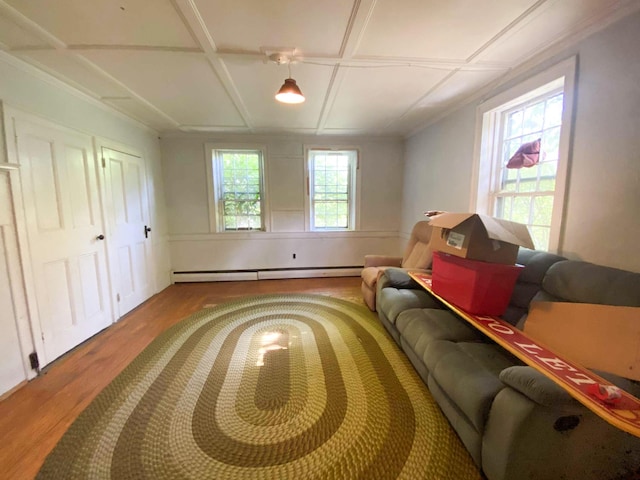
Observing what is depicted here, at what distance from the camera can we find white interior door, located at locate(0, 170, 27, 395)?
175cm

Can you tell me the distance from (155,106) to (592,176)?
12.5 ft

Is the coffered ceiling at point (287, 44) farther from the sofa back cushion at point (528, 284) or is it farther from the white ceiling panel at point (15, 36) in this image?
the sofa back cushion at point (528, 284)

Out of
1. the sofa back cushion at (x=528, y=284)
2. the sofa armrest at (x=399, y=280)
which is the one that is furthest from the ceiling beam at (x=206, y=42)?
the sofa back cushion at (x=528, y=284)

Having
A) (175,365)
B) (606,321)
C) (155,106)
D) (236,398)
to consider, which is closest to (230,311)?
(175,365)

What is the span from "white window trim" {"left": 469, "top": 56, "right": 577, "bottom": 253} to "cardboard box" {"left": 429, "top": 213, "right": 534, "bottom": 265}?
55 cm

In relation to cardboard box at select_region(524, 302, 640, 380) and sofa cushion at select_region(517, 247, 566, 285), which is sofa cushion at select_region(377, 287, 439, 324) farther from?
cardboard box at select_region(524, 302, 640, 380)

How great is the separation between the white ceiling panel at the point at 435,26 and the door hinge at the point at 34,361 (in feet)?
10.6

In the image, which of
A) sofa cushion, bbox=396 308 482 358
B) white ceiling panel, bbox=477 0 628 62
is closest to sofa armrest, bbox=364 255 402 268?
sofa cushion, bbox=396 308 482 358

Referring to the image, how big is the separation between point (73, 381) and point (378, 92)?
3.43 metres

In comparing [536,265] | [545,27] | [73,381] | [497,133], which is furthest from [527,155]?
[73,381]

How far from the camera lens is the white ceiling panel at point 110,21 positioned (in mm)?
1369

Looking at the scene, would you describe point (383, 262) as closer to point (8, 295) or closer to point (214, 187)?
point (214, 187)

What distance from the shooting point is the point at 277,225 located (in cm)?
428

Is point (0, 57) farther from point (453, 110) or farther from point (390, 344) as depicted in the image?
point (453, 110)
